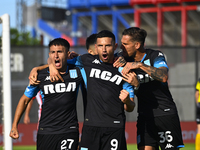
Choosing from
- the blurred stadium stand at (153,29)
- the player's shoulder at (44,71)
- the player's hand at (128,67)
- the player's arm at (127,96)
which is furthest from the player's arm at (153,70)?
the blurred stadium stand at (153,29)

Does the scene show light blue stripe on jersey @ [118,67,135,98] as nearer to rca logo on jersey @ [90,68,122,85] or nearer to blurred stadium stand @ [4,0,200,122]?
rca logo on jersey @ [90,68,122,85]

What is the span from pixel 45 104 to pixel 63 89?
1.00 feet

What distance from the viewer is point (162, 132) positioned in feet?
18.6

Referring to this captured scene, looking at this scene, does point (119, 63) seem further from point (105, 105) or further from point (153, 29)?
point (153, 29)

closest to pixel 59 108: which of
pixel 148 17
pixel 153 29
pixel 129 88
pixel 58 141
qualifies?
pixel 58 141

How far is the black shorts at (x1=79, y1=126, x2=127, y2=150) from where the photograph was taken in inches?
189

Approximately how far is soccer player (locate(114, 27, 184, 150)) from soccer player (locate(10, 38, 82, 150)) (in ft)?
2.96

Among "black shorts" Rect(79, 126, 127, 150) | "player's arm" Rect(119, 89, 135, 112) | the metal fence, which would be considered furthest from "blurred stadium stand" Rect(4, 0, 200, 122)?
"player's arm" Rect(119, 89, 135, 112)

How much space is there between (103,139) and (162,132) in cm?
123

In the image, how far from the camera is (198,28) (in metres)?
27.2

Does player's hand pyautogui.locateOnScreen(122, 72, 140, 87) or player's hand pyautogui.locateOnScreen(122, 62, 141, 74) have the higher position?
player's hand pyautogui.locateOnScreen(122, 62, 141, 74)

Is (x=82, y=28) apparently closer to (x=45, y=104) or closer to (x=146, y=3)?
(x=146, y=3)

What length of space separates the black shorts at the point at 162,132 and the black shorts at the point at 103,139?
980mm

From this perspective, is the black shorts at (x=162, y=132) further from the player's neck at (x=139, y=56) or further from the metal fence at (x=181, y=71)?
the metal fence at (x=181, y=71)
